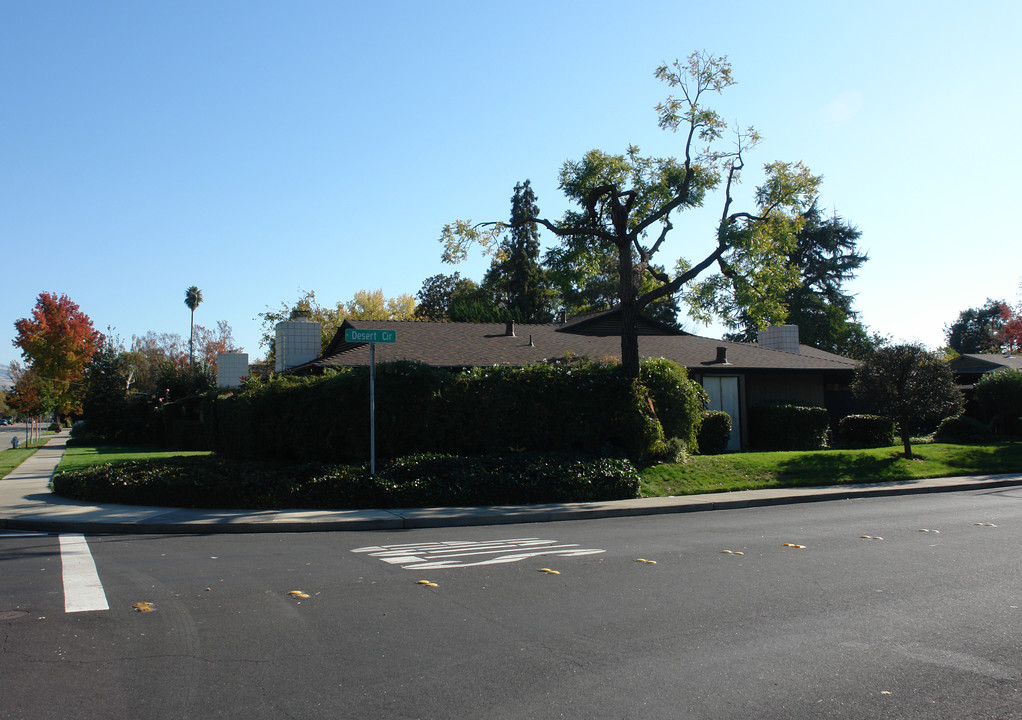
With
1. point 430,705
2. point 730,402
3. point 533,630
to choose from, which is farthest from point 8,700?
point 730,402

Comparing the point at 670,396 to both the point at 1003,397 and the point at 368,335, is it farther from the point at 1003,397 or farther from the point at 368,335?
the point at 1003,397

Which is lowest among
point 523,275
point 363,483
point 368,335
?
point 363,483

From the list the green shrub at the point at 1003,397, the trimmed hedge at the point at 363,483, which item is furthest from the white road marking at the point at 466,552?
the green shrub at the point at 1003,397

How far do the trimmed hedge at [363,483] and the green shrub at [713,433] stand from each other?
6802mm

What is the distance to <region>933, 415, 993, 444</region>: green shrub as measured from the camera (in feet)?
85.6

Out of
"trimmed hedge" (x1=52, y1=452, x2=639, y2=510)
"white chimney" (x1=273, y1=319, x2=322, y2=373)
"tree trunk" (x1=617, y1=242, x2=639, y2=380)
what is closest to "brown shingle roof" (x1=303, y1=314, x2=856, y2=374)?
"white chimney" (x1=273, y1=319, x2=322, y2=373)

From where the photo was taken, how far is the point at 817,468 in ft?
61.4

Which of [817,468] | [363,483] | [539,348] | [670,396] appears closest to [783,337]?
[539,348]

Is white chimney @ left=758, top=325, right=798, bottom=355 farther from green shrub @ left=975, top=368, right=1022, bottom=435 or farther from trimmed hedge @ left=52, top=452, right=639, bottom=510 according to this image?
trimmed hedge @ left=52, top=452, right=639, bottom=510

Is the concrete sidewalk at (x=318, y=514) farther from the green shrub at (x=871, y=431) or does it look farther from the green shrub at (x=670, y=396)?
the green shrub at (x=871, y=431)

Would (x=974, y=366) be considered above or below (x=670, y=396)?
above

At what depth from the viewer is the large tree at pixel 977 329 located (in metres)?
69.1

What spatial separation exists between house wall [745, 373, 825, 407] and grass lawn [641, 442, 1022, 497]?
403 centimetres

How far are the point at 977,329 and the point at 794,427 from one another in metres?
58.4
